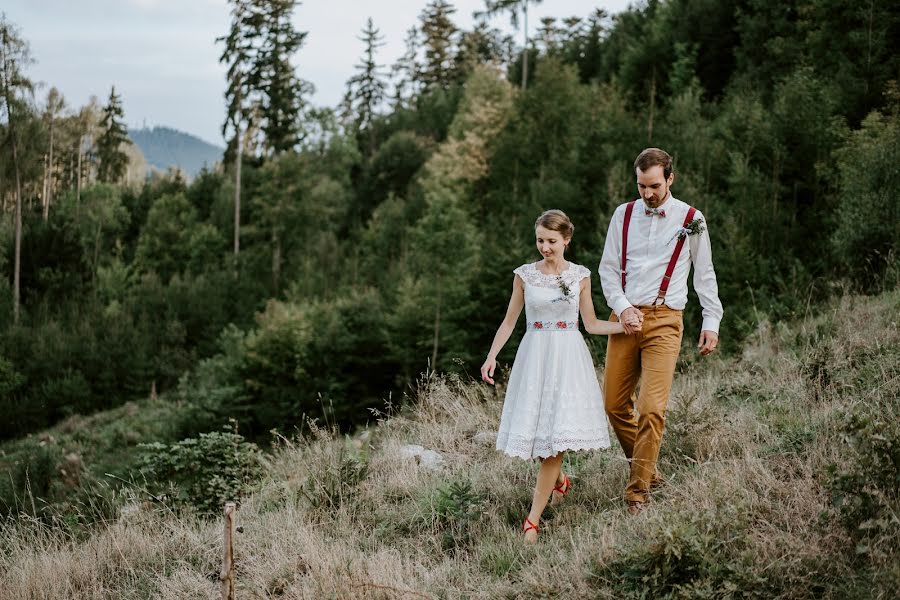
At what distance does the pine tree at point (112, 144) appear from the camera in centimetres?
5856

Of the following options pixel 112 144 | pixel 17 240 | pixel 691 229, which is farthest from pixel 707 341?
pixel 112 144

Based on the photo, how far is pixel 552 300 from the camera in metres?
4.21

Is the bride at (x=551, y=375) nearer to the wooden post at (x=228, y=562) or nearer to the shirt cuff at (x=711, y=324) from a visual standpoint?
the shirt cuff at (x=711, y=324)

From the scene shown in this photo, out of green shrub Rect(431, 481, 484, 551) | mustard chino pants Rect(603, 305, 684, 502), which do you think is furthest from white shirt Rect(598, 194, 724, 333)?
green shrub Rect(431, 481, 484, 551)

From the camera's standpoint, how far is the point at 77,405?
114 ft

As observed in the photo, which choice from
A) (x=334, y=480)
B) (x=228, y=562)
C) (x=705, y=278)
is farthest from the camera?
(x=334, y=480)

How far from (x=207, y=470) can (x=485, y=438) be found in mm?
3141

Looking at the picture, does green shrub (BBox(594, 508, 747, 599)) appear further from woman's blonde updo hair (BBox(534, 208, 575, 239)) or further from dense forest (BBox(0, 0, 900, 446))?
dense forest (BBox(0, 0, 900, 446))

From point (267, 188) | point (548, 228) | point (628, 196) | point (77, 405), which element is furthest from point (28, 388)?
point (548, 228)

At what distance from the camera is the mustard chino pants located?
13.7 ft

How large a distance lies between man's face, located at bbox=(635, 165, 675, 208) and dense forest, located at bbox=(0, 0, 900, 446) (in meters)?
5.81

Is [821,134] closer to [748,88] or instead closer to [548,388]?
[748,88]

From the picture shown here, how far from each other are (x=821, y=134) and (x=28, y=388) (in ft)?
117

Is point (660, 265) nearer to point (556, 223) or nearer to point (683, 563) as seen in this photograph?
point (556, 223)
